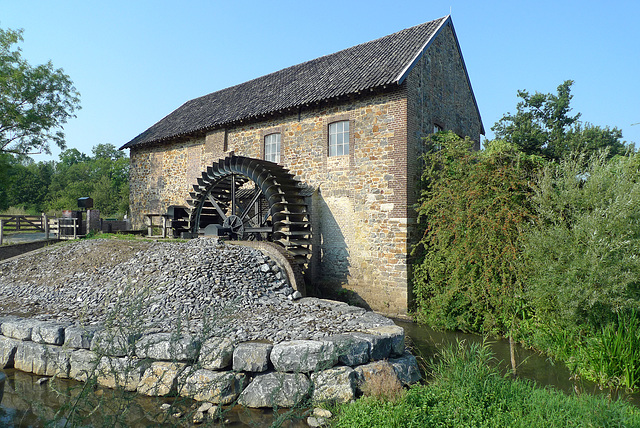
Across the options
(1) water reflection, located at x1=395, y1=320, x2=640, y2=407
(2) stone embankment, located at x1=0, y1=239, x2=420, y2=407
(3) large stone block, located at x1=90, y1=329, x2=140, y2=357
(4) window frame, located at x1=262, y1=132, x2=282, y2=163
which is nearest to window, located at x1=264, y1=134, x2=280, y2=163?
(4) window frame, located at x1=262, y1=132, x2=282, y2=163

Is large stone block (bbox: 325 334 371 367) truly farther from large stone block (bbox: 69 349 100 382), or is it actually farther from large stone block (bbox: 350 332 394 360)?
large stone block (bbox: 69 349 100 382)

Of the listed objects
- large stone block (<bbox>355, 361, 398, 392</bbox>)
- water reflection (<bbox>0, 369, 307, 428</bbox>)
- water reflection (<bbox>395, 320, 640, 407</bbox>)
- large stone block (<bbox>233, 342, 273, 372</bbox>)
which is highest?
large stone block (<bbox>233, 342, 273, 372</bbox>)

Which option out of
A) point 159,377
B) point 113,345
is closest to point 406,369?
point 159,377

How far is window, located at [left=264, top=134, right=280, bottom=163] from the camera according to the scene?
37.2 ft

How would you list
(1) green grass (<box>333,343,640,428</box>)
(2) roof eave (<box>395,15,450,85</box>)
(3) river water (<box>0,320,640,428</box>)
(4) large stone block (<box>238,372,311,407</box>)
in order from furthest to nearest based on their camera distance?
1. (2) roof eave (<box>395,15,450,85</box>)
2. (4) large stone block (<box>238,372,311,407</box>)
3. (3) river water (<box>0,320,640,428</box>)
4. (1) green grass (<box>333,343,640,428</box>)

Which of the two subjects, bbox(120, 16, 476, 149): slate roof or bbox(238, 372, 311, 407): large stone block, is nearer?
bbox(238, 372, 311, 407): large stone block

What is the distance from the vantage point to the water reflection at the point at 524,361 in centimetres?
506

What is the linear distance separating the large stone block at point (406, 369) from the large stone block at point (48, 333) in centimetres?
455

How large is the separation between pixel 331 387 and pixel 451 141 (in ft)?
20.7

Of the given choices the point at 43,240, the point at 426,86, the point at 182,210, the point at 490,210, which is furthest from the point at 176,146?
the point at 490,210

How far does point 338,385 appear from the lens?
4531 millimetres

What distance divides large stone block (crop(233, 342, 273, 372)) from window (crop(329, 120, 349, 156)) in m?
6.09

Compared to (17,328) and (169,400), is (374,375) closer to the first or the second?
(169,400)

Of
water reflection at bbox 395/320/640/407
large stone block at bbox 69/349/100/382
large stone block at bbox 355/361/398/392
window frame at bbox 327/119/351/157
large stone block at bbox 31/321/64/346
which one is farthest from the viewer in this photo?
window frame at bbox 327/119/351/157
